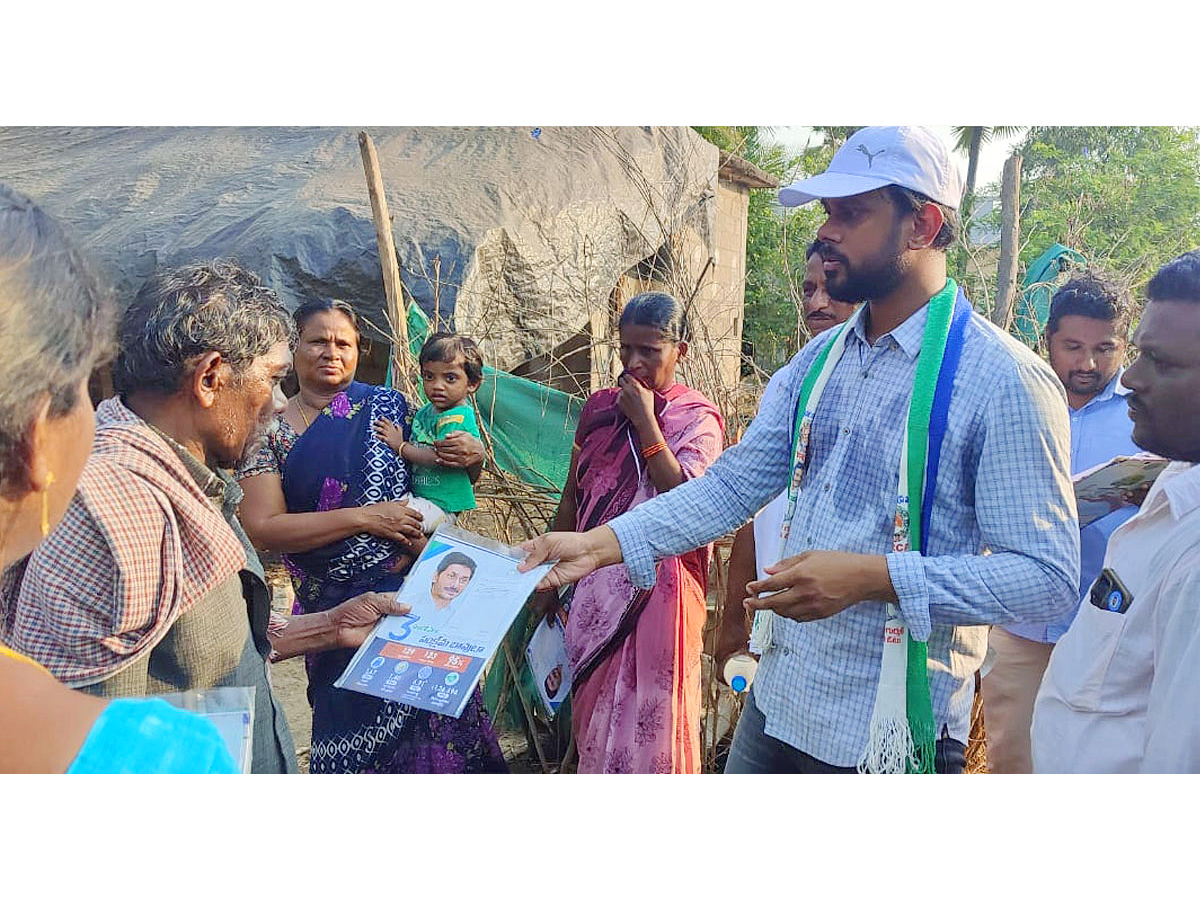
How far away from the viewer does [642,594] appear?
3355 mm

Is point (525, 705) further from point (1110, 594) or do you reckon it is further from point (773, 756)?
point (1110, 594)

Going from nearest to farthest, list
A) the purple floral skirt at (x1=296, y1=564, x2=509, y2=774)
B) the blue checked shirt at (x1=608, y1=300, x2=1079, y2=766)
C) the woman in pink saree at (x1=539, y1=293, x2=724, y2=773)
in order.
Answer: the blue checked shirt at (x1=608, y1=300, x2=1079, y2=766) → the purple floral skirt at (x1=296, y1=564, x2=509, y2=774) → the woman in pink saree at (x1=539, y1=293, x2=724, y2=773)

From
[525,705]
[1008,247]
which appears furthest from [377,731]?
[1008,247]

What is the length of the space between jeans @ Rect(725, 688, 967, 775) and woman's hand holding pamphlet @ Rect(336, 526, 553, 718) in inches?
26.3

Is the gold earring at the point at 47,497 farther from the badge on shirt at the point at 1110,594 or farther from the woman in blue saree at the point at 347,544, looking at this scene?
the badge on shirt at the point at 1110,594

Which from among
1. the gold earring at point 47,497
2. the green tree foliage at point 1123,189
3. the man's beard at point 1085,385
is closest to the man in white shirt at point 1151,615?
the green tree foliage at point 1123,189

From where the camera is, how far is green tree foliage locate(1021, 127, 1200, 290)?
2.88m

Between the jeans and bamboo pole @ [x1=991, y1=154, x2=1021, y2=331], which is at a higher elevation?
bamboo pole @ [x1=991, y1=154, x2=1021, y2=331]

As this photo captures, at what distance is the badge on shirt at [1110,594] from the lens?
92.7 inches

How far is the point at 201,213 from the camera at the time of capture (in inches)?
179

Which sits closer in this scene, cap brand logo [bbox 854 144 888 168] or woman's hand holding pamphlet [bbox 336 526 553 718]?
cap brand logo [bbox 854 144 888 168]

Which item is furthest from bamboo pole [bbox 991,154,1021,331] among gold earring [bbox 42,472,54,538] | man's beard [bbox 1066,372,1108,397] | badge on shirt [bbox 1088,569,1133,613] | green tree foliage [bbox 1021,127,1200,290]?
gold earring [bbox 42,472,54,538]

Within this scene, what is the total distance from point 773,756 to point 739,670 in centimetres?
79

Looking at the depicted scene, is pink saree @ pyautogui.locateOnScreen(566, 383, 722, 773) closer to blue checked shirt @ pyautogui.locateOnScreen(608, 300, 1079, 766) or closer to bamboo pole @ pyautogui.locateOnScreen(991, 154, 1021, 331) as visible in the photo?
blue checked shirt @ pyautogui.locateOnScreen(608, 300, 1079, 766)
